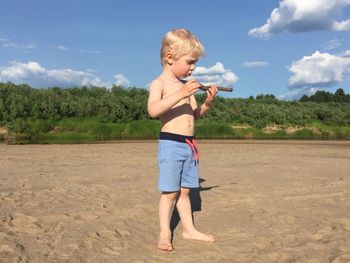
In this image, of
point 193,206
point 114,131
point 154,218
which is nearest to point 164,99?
point 154,218

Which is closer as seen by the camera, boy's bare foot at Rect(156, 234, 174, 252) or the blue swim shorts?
boy's bare foot at Rect(156, 234, 174, 252)

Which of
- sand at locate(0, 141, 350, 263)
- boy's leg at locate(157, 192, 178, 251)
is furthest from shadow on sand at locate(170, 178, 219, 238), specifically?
boy's leg at locate(157, 192, 178, 251)

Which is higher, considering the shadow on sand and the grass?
the grass

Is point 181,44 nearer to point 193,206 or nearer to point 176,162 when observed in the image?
point 176,162

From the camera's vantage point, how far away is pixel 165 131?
3.74 m

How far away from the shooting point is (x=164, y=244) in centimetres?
351

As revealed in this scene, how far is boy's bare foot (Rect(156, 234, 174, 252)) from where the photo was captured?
349cm

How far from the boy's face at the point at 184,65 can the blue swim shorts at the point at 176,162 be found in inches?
23.0

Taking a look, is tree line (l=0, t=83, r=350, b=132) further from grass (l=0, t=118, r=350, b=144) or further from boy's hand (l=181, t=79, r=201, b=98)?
boy's hand (l=181, t=79, r=201, b=98)

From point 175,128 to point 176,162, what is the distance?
1.02 feet

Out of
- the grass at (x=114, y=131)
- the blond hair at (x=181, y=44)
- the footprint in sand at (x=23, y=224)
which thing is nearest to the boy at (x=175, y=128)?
the blond hair at (x=181, y=44)

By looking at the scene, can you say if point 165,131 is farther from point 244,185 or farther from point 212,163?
point 212,163

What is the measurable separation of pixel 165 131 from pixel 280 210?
213cm

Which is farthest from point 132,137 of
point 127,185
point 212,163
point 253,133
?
point 127,185
